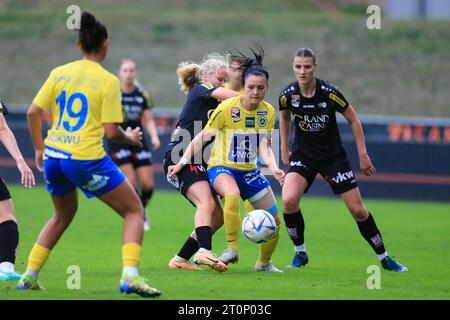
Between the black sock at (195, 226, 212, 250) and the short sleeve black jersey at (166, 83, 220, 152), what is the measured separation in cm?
106

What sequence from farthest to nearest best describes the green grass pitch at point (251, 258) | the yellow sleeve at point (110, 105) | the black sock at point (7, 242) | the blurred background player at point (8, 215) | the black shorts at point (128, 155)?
the black shorts at point (128, 155) → the black sock at point (7, 242) → the blurred background player at point (8, 215) → the green grass pitch at point (251, 258) → the yellow sleeve at point (110, 105)

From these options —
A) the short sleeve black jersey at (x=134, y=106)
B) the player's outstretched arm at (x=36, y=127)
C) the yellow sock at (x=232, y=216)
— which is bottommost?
the yellow sock at (x=232, y=216)

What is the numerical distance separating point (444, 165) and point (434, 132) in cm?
77

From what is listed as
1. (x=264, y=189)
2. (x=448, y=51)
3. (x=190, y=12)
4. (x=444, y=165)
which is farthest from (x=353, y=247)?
(x=190, y=12)

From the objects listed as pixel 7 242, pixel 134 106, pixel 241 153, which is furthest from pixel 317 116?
pixel 134 106

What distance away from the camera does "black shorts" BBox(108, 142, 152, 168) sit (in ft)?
47.9

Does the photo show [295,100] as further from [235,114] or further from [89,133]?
[89,133]

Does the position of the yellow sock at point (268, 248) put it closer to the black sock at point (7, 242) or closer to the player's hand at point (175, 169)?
the player's hand at point (175, 169)

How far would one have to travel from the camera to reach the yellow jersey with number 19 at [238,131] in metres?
9.34

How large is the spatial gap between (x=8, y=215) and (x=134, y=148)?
242 inches

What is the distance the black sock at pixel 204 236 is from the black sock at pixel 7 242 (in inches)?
70.1

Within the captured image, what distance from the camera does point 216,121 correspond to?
30.5 feet

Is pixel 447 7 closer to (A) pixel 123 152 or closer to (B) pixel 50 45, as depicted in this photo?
(B) pixel 50 45

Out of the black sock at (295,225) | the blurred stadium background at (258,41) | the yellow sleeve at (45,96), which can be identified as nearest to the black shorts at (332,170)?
the black sock at (295,225)
